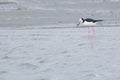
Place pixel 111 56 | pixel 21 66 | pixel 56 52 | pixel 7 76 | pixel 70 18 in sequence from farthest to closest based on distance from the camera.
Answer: pixel 70 18 < pixel 56 52 < pixel 111 56 < pixel 21 66 < pixel 7 76

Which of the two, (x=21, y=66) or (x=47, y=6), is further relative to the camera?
(x=47, y=6)

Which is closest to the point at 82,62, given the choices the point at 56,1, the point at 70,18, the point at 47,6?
the point at 70,18

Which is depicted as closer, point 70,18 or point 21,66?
point 21,66

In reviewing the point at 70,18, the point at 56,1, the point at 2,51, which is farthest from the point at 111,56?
the point at 56,1

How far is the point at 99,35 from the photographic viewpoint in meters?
17.5

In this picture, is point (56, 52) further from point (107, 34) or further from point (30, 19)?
point (30, 19)

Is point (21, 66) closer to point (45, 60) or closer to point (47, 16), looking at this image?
point (45, 60)

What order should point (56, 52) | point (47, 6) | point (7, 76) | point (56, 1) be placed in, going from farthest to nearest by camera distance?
point (56, 1), point (47, 6), point (56, 52), point (7, 76)

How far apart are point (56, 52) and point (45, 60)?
4.24 ft

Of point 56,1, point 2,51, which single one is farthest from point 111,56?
point 56,1

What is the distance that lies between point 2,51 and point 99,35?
4.63 m

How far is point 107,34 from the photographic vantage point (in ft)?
57.3

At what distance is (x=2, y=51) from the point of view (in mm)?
14031

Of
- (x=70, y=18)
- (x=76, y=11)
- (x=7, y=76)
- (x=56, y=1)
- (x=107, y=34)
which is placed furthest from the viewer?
(x=56, y=1)
